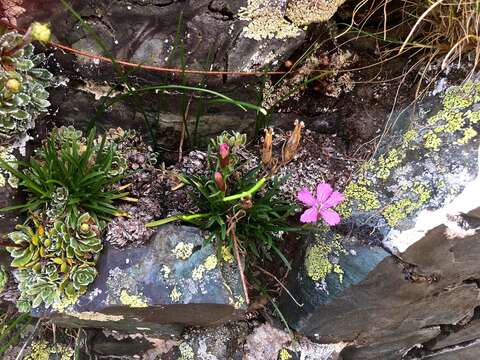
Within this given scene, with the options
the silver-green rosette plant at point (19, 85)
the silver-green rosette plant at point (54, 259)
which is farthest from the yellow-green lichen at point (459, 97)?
the silver-green rosette plant at point (19, 85)

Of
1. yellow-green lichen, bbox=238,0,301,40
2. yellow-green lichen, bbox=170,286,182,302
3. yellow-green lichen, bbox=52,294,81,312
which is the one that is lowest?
yellow-green lichen, bbox=52,294,81,312

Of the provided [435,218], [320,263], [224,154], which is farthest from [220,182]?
[435,218]

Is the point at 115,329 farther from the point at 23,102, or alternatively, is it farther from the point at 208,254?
the point at 23,102

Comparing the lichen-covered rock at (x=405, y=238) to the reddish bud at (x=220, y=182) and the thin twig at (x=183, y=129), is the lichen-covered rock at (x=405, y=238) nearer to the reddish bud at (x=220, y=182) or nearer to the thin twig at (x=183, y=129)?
the reddish bud at (x=220, y=182)

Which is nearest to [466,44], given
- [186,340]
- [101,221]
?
[101,221]

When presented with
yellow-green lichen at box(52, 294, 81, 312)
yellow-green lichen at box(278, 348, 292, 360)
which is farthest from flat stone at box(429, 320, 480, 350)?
yellow-green lichen at box(52, 294, 81, 312)

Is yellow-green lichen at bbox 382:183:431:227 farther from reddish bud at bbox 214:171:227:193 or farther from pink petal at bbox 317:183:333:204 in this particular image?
reddish bud at bbox 214:171:227:193
